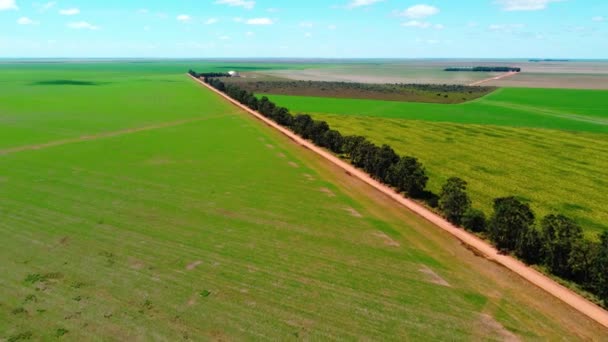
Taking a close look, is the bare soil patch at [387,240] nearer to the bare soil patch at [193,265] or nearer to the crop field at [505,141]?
the crop field at [505,141]

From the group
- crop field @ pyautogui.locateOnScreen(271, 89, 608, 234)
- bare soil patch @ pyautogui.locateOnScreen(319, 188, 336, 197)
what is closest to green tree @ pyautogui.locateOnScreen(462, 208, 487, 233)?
crop field @ pyautogui.locateOnScreen(271, 89, 608, 234)

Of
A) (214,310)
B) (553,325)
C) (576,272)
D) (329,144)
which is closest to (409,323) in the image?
(553,325)

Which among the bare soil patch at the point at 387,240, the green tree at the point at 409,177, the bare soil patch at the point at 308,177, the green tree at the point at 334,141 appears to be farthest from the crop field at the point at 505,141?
the bare soil patch at the point at 308,177

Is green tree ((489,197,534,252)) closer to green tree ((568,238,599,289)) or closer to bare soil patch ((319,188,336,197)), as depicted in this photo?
green tree ((568,238,599,289))

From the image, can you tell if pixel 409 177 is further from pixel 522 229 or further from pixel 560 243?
pixel 560 243

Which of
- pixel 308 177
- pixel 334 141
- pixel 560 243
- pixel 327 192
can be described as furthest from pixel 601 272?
pixel 334 141

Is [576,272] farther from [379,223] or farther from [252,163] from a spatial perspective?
[252,163]
